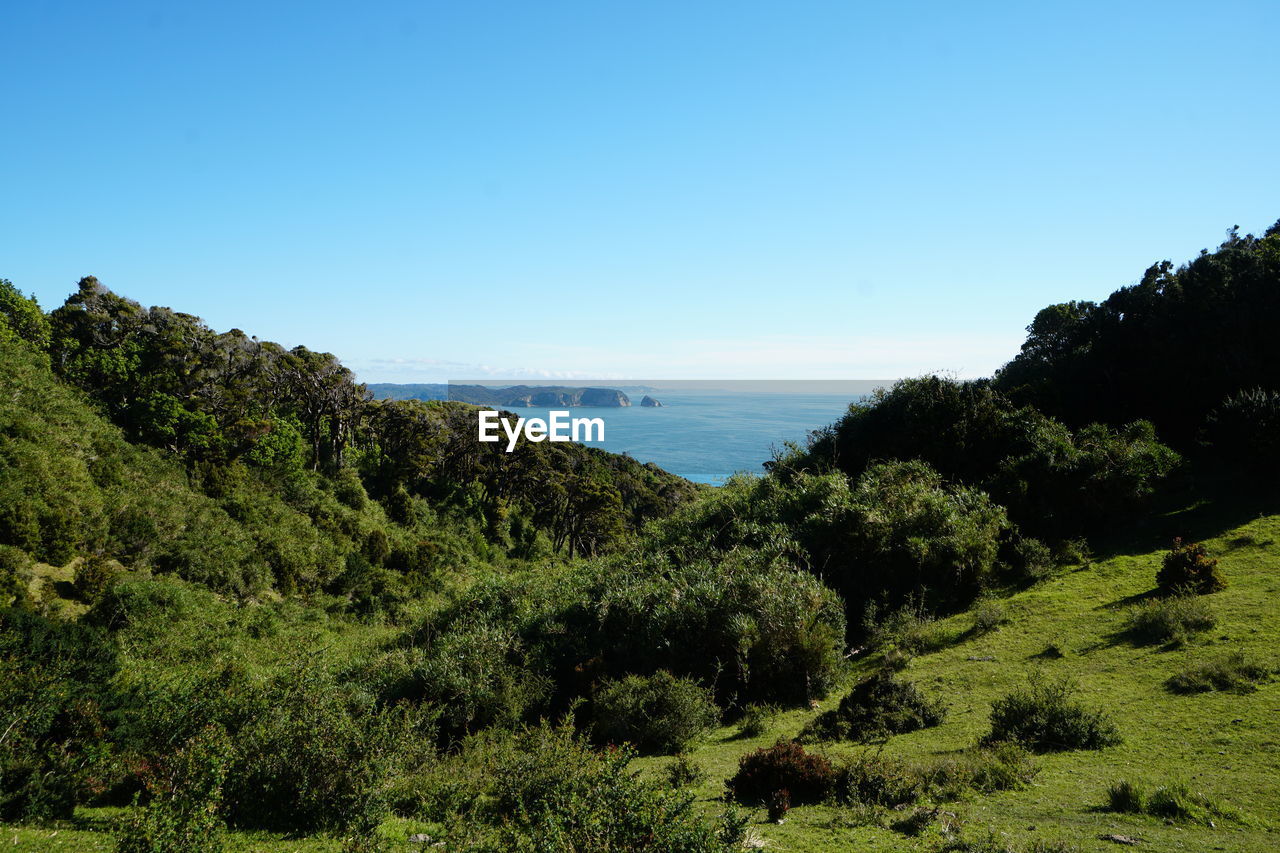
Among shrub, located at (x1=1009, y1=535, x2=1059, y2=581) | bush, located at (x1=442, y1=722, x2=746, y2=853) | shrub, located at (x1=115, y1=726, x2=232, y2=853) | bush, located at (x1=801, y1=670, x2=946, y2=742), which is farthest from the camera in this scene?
shrub, located at (x1=1009, y1=535, x2=1059, y2=581)

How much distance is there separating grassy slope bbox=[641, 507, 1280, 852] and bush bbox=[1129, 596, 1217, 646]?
0.81 feet

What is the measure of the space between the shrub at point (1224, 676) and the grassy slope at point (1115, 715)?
0.26 m

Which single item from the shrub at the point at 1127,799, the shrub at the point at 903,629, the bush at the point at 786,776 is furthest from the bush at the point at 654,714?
the shrub at the point at 1127,799

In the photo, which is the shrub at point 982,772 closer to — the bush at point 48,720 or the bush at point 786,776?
the bush at point 786,776

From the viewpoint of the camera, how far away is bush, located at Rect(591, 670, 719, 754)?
12195mm

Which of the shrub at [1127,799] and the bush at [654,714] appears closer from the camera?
the shrub at [1127,799]

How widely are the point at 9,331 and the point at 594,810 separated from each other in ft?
131

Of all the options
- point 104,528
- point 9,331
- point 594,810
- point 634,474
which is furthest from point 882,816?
point 634,474

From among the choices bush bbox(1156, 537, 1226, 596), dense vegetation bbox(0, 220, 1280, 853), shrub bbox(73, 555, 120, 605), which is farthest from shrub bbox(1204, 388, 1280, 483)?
shrub bbox(73, 555, 120, 605)

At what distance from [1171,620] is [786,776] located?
370 inches

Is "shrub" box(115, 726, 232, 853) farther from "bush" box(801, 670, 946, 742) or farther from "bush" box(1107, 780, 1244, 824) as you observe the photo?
"bush" box(1107, 780, 1244, 824)

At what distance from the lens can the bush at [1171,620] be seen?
12656 mm

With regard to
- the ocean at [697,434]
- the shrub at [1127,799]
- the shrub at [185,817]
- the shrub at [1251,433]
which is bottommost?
the ocean at [697,434]

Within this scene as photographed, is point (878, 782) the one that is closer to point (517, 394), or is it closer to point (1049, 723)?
point (1049, 723)
